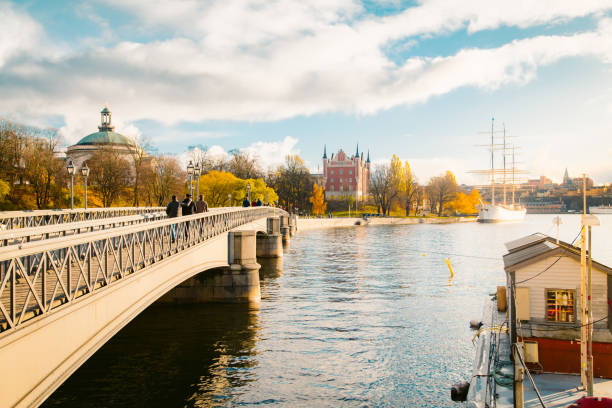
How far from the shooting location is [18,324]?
6609mm

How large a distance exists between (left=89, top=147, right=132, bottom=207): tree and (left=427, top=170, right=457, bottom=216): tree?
9813cm

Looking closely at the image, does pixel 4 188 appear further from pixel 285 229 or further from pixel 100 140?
pixel 100 140

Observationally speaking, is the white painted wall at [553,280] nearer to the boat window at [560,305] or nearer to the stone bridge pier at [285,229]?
the boat window at [560,305]

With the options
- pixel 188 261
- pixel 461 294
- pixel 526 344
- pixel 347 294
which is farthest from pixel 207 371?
pixel 461 294

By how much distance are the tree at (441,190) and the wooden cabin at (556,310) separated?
129m

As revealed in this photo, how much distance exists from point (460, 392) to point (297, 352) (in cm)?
596

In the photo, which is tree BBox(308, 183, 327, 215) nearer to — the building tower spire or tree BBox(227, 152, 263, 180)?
tree BBox(227, 152, 263, 180)

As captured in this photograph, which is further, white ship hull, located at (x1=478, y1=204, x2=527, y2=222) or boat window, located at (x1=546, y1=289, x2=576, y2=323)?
white ship hull, located at (x1=478, y1=204, x2=527, y2=222)

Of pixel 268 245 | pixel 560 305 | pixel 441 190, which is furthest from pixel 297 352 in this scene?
pixel 441 190

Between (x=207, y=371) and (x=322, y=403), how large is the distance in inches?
153

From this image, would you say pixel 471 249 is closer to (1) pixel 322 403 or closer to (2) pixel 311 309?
(2) pixel 311 309

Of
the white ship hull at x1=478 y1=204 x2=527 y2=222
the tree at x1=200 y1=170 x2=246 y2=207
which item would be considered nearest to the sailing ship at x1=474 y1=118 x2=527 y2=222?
the white ship hull at x1=478 y1=204 x2=527 y2=222

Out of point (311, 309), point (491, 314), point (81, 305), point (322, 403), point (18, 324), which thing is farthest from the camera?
point (311, 309)

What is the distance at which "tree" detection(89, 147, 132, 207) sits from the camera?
184ft
